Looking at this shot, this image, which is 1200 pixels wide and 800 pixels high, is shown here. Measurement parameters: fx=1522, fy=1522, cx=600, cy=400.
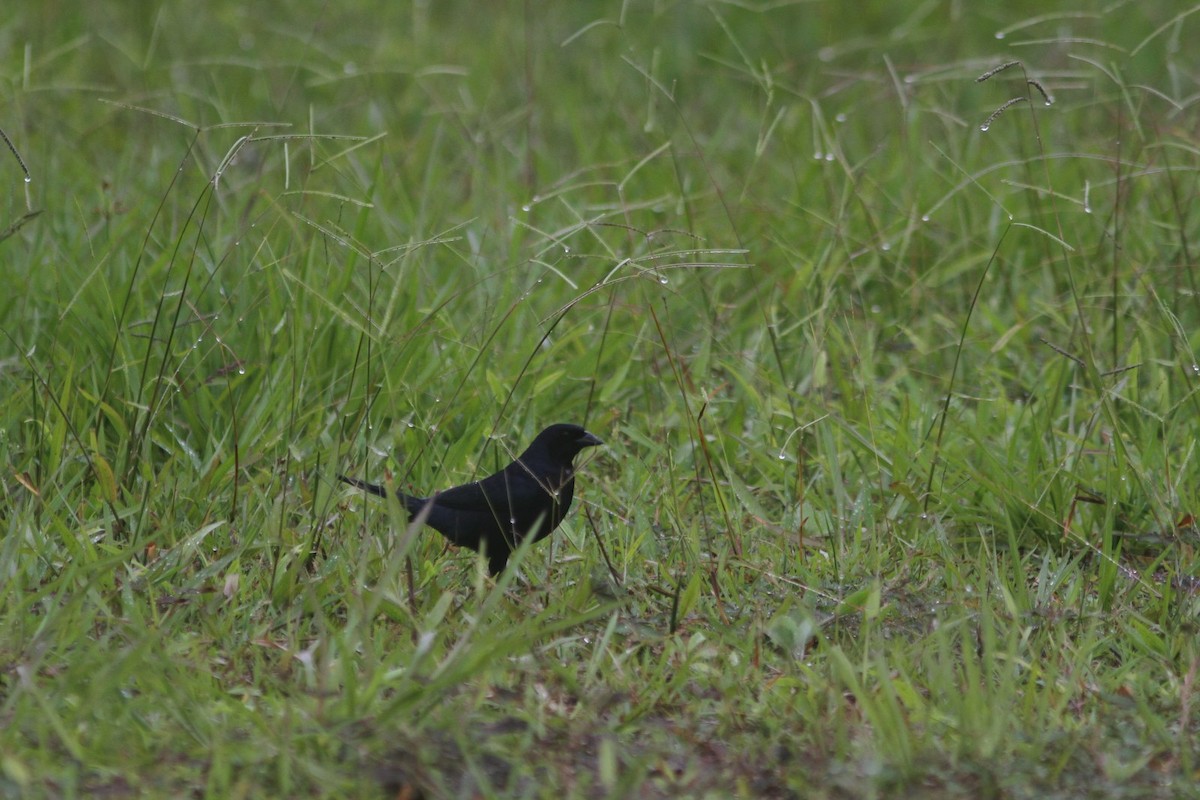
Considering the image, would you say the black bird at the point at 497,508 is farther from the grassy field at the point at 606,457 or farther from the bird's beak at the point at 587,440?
the bird's beak at the point at 587,440

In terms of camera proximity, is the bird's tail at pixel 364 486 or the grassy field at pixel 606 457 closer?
the grassy field at pixel 606 457

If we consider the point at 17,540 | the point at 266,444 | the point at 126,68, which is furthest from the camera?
the point at 126,68

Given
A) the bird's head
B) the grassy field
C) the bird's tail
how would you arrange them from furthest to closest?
the bird's head < the bird's tail < the grassy field

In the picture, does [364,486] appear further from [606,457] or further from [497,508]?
[606,457]

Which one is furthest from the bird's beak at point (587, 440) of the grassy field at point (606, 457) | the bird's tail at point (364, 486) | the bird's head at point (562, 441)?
the bird's tail at point (364, 486)

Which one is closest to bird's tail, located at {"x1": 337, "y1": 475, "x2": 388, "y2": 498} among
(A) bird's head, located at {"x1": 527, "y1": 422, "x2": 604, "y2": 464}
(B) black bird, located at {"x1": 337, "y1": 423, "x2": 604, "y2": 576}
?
(B) black bird, located at {"x1": 337, "y1": 423, "x2": 604, "y2": 576}

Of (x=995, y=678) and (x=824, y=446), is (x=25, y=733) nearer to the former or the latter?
(x=995, y=678)

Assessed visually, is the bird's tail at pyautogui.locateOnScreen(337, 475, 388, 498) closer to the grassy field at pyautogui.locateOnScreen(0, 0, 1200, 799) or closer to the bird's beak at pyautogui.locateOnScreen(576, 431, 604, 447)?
the grassy field at pyautogui.locateOnScreen(0, 0, 1200, 799)

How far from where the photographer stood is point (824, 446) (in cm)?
426

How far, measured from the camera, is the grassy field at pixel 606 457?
2699 millimetres

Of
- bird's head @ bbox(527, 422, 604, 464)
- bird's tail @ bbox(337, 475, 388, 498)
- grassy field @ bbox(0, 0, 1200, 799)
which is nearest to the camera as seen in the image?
grassy field @ bbox(0, 0, 1200, 799)

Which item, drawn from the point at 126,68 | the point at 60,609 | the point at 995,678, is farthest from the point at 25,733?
the point at 126,68

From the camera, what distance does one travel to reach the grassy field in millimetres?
2699

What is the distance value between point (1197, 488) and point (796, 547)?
3.67 ft
